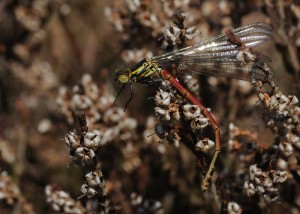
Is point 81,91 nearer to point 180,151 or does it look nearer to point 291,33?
point 180,151

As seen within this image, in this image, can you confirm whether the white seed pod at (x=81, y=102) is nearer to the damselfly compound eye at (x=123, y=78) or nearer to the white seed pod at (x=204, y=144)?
the damselfly compound eye at (x=123, y=78)

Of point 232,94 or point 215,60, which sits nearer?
point 215,60

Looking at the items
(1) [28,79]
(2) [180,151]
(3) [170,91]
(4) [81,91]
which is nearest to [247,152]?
(3) [170,91]

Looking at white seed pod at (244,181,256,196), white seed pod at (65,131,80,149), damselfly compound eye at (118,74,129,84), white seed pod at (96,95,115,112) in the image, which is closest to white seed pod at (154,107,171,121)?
white seed pod at (65,131,80,149)

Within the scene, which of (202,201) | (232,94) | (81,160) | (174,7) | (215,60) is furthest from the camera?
(232,94)

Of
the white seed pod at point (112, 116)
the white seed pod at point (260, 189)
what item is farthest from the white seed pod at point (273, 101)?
the white seed pod at point (112, 116)

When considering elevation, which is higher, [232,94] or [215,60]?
[232,94]

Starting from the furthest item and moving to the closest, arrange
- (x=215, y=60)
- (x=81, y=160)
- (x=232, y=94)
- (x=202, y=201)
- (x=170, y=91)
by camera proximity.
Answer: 1. (x=232, y=94)
2. (x=202, y=201)
3. (x=215, y=60)
4. (x=170, y=91)
5. (x=81, y=160)
